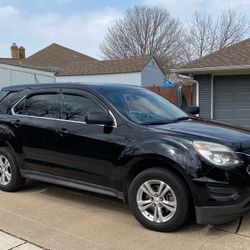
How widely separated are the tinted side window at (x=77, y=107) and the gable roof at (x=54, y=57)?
89.2 ft

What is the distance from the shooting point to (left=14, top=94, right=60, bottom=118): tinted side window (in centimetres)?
573

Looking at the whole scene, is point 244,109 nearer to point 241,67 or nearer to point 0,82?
point 241,67

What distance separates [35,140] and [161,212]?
85.8 inches

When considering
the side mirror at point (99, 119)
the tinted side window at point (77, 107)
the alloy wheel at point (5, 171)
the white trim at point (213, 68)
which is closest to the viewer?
the side mirror at point (99, 119)

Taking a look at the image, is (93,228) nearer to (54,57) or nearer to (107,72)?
(107,72)

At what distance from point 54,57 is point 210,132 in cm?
3173

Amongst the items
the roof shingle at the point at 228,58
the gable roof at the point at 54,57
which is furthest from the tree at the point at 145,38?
the roof shingle at the point at 228,58

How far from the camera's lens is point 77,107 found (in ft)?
18.0

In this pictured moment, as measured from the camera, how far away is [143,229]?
460 centimetres

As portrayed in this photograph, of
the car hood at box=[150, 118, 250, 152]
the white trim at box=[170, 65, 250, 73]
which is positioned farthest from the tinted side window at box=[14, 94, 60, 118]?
the white trim at box=[170, 65, 250, 73]

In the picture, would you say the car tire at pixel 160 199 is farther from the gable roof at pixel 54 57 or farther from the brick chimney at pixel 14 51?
the brick chimney at pixel 14 51

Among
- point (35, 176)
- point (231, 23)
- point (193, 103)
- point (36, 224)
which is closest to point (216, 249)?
point (36, 224)

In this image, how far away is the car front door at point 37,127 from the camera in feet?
18.4

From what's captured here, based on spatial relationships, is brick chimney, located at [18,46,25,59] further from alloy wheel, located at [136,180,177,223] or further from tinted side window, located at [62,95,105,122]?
alloy wheel, located at [136,180,177,223]
